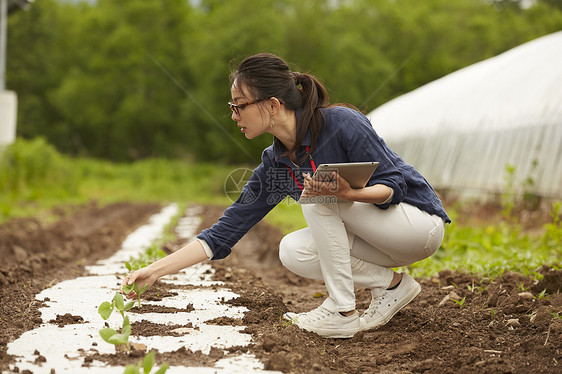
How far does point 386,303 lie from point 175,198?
1442cm

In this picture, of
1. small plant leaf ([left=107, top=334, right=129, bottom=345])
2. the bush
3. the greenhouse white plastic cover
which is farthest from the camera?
the bush

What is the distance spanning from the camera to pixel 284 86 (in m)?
2.43

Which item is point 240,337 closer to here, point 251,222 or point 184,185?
point 251,222

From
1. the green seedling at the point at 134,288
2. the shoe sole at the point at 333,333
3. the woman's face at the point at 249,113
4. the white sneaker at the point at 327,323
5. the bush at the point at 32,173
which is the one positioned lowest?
the bush at the point at 32,173

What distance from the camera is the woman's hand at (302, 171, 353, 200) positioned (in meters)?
2.15

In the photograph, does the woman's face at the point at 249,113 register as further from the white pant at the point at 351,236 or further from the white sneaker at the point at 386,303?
the white sneaker at the point at 386,303

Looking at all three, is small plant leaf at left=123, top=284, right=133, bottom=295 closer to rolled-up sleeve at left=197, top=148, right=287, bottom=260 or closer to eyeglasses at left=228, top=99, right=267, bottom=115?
rolled-up sleeve at left=197, top=148, right=287, bottom=260

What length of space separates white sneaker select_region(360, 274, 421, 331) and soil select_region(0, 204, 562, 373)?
0.05 meters

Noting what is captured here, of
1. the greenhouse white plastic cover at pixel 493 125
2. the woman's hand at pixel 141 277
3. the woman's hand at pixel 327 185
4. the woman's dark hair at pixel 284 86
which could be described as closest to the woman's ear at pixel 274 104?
the woman's dark hair at pixel 284 86

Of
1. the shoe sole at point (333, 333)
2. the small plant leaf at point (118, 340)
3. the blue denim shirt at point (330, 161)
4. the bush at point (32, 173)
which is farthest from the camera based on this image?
the bush at point (32, 173)

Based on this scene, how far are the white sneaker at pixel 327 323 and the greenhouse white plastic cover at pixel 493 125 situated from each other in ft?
17.7

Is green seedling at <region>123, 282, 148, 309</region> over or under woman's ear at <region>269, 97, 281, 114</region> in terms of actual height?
under

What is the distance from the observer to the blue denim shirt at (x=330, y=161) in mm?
2389

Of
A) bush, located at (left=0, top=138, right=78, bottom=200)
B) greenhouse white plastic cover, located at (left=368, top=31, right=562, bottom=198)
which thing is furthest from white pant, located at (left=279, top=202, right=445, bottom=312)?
bush, located at (left=0, top=138, right=78, bottom=200)
